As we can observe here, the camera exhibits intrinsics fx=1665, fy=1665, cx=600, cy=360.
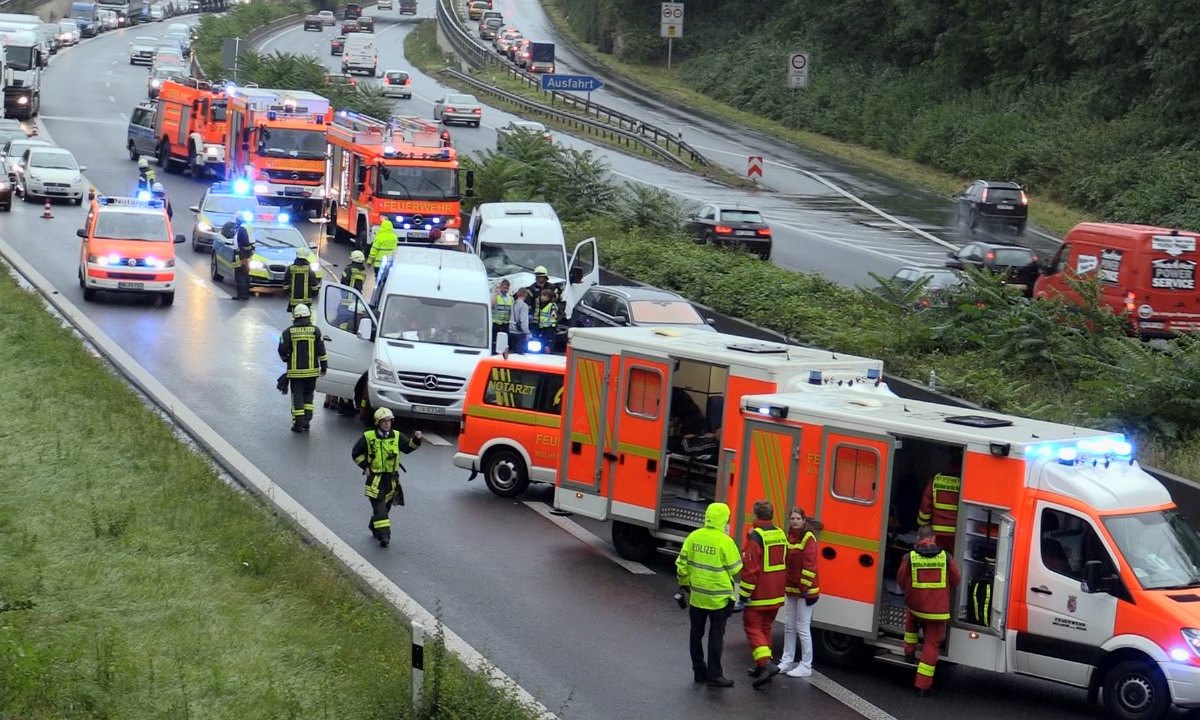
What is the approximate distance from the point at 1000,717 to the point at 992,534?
4.81 ft

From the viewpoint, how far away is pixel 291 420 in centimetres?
2284

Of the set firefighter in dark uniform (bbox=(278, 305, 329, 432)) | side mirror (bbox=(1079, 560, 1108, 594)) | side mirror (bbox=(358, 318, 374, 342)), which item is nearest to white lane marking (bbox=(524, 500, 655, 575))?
firefighter in dark uniform (bbox=(278, 305, 329, 432))

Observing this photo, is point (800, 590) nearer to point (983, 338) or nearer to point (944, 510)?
point (944, 510)

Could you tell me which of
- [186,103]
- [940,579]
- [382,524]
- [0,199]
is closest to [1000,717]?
[940,579]

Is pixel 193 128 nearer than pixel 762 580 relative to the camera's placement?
No

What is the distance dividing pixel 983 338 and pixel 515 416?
834 centimetres

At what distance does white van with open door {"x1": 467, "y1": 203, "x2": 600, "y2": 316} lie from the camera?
104 ft

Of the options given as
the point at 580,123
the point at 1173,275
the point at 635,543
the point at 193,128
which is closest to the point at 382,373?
the point at 635,543

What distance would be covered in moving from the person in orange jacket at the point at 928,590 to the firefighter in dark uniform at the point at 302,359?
1070 centimetres

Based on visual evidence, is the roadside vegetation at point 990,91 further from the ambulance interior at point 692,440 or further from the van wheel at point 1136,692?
the van wheel at point 1136,692

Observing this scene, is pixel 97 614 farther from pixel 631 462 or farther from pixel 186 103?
pixel 186 103

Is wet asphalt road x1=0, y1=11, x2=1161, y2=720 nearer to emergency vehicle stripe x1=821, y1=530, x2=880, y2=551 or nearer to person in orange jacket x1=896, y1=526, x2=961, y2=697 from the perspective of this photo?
person in orange jacket x1=896, y1=526, x2=961, y2=697

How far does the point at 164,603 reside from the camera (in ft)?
43.3

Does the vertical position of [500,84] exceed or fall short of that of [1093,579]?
it exceeds it
